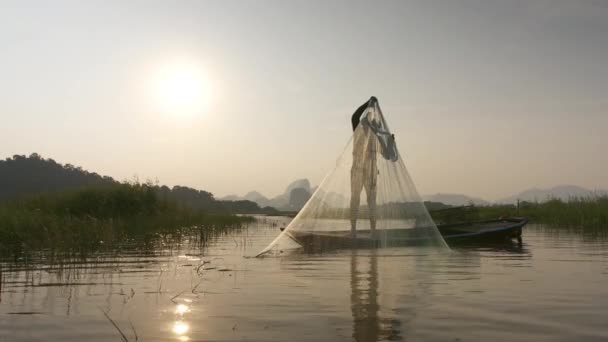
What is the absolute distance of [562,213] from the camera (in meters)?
30.8

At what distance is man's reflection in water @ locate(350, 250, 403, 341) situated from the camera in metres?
5.41

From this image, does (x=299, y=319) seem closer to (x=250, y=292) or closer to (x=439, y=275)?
(x=250, y=292)

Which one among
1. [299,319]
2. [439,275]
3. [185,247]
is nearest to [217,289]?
[299,319]

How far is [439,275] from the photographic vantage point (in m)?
9.85

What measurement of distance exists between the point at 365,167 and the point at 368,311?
7472 mm

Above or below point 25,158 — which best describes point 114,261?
below

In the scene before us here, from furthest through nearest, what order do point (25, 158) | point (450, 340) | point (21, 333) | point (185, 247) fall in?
point (25, 158) → point (185, 247) → point (21, 333) → point (450, 340)

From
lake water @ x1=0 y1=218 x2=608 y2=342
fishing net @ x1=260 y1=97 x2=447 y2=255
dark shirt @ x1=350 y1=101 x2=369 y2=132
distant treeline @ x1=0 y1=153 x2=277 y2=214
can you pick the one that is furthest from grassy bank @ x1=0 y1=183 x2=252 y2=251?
distant treeline @ x1=0 y1=153 x2=277 y2=214

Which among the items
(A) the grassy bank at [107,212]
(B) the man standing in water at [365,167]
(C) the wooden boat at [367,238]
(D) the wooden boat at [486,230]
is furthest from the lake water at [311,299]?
(D) the wooden boat at [486,230]

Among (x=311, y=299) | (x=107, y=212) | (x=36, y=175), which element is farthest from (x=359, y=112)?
(x=36, y=175)

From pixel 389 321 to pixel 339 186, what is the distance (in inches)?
321

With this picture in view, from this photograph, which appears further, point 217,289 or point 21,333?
point 217,289

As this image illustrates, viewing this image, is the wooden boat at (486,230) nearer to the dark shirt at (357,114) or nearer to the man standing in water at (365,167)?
the man standing in water at (365,167)

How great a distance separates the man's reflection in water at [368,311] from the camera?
5410 mm
